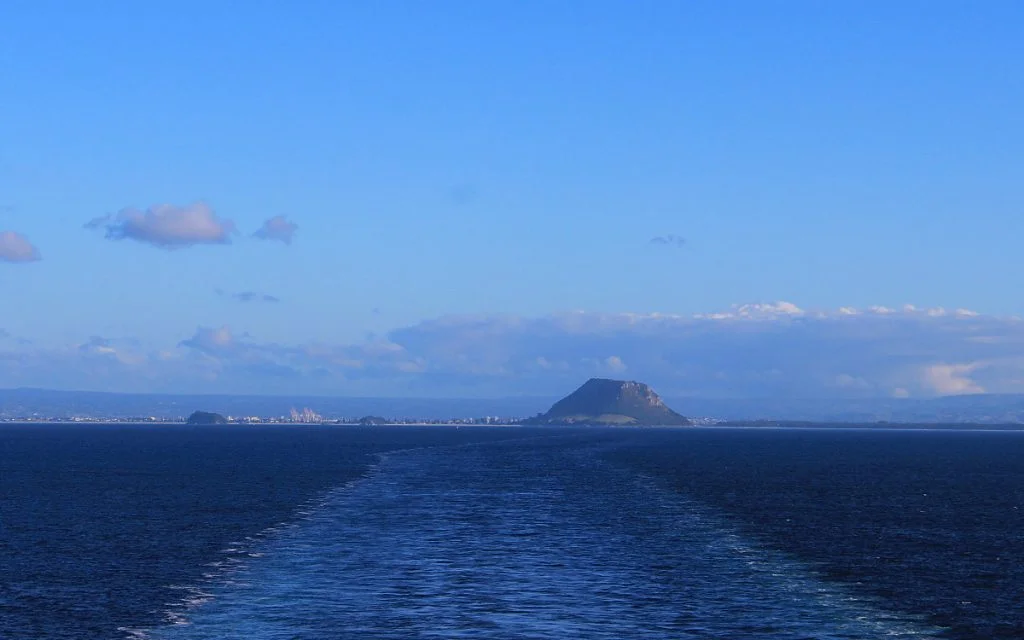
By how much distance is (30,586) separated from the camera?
55.8m

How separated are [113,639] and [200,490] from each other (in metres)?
82.1

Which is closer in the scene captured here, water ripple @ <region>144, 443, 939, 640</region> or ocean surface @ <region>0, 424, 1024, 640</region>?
water ripple @ <region>144, 443, 939, 640</region>

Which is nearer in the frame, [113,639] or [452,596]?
[113,639]

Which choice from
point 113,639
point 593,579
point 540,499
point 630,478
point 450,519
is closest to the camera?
point 113,639

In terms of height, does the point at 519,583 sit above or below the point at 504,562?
below

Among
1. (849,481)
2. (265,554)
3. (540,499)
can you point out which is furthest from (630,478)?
(265,554)

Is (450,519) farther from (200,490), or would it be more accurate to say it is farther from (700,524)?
(200,490)

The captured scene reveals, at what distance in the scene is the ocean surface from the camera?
47625 mm

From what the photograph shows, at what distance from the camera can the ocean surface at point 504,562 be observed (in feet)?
156

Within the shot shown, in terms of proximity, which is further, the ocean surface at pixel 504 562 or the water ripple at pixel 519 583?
the ocean surface at pixel 504 562

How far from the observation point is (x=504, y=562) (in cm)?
6431

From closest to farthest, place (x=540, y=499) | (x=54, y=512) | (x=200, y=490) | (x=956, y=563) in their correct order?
(x=956, y=563) < (x=54, y=512) < (x=540, y=499) < (x=200, y=490)

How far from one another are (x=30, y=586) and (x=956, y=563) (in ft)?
161

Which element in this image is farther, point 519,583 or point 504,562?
point 504,562
